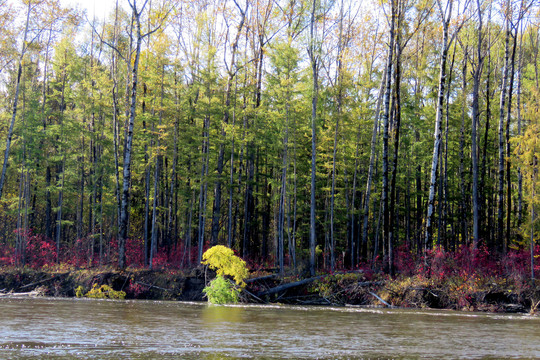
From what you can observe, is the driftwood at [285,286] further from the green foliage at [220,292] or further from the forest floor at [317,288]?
the green foliage at [220,292]

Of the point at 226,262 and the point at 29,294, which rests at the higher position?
the point at 226,262

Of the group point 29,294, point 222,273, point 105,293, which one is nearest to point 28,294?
point 29,294

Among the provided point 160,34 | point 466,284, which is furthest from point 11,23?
point 466,284

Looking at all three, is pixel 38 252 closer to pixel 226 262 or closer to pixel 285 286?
pixel 226 262

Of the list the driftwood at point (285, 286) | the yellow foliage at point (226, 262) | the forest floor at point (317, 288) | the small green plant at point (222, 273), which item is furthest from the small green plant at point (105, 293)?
the driftwood at point (285, 286)

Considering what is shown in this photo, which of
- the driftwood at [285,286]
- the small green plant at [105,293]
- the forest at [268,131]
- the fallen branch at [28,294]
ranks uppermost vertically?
the forest at [268,131]

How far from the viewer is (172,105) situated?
2444cm

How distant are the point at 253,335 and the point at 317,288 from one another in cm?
1134

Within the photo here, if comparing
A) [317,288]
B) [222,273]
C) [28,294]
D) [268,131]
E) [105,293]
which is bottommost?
[28,294]

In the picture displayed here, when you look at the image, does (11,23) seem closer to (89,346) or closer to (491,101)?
(89,346)

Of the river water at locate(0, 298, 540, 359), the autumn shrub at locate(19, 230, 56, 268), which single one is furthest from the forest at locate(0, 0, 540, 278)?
the river water at locate(0, 298, 540, 359)

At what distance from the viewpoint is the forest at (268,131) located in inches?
904

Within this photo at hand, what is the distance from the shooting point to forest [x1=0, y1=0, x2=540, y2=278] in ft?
75.3

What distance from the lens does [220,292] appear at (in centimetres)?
1803
